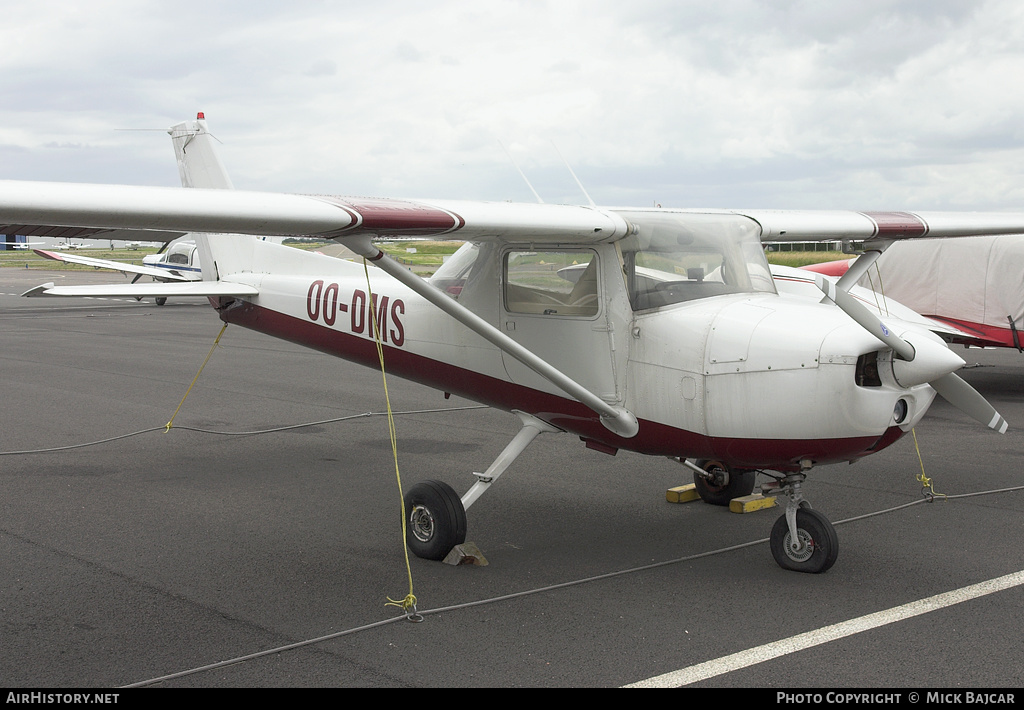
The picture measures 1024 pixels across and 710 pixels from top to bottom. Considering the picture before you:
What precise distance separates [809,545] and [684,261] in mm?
1928

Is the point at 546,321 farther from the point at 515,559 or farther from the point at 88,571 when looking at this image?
the point at 88,571

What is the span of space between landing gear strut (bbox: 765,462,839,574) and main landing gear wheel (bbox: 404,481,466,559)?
1.99 m

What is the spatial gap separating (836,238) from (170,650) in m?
5.35

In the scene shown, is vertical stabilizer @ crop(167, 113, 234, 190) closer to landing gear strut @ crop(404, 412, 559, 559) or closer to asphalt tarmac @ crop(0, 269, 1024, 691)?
asphalt tarmac @ crop(0, 269, 1024, 691)

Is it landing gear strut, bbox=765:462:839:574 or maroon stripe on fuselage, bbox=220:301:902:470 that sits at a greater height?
maroon stripe on fuselage, bbox=220:301:902:470

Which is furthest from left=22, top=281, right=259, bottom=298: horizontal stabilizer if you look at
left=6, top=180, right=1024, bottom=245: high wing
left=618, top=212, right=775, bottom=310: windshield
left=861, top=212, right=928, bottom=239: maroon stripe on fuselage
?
left=861, top=212, right=928, bottom=239: maroon stripe on fuselage

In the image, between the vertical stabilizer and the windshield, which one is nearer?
the windshield

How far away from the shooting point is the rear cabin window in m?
6.05

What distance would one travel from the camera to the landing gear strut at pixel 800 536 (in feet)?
18.7

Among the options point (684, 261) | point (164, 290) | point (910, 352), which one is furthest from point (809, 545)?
point (164, 290)

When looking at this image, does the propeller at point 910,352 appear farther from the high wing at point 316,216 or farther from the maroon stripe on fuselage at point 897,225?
the maroon stripe on fuselage at point 897,225

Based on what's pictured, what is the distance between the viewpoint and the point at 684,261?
5.91 m

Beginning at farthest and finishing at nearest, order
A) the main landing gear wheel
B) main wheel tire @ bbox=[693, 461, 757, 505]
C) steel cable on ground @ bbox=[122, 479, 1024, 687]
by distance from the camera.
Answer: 1. main wheel tire @ bbox=[693, 461, 757, 505]
2. the main landing gear wheel
3. steel cable on ground @ bbox=[122, 479, 1024, 687]

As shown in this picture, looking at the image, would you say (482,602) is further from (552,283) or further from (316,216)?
(316,216)
